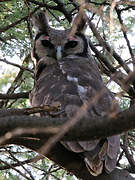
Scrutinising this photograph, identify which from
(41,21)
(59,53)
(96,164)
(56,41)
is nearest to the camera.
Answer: (96,164)

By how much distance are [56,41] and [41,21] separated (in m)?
0.37

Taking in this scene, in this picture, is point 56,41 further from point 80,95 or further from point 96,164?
point 96,164

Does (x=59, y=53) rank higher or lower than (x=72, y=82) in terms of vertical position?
higher

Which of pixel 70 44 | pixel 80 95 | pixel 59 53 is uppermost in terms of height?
pixel 70 44

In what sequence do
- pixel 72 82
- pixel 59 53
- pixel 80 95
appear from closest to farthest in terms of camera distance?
pixel 80 95 < pixel 72 82 < pixel 59 53

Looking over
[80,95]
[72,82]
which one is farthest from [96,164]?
[72,82]

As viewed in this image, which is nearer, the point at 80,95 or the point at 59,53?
the point at 80,95

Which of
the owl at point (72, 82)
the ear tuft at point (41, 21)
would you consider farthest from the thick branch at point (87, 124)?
the ear tuft at point (41, 21)

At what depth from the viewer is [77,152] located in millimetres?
2758

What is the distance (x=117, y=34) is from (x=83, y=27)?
43cm

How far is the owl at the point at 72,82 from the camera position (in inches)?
109

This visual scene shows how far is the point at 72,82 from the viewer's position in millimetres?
3480

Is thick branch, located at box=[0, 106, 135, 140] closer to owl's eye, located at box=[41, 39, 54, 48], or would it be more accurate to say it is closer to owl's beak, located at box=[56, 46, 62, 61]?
owl's beak, located at box=[56, 46, 62, 61]

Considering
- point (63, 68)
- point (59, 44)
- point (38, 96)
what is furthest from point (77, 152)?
point (59, 44)
